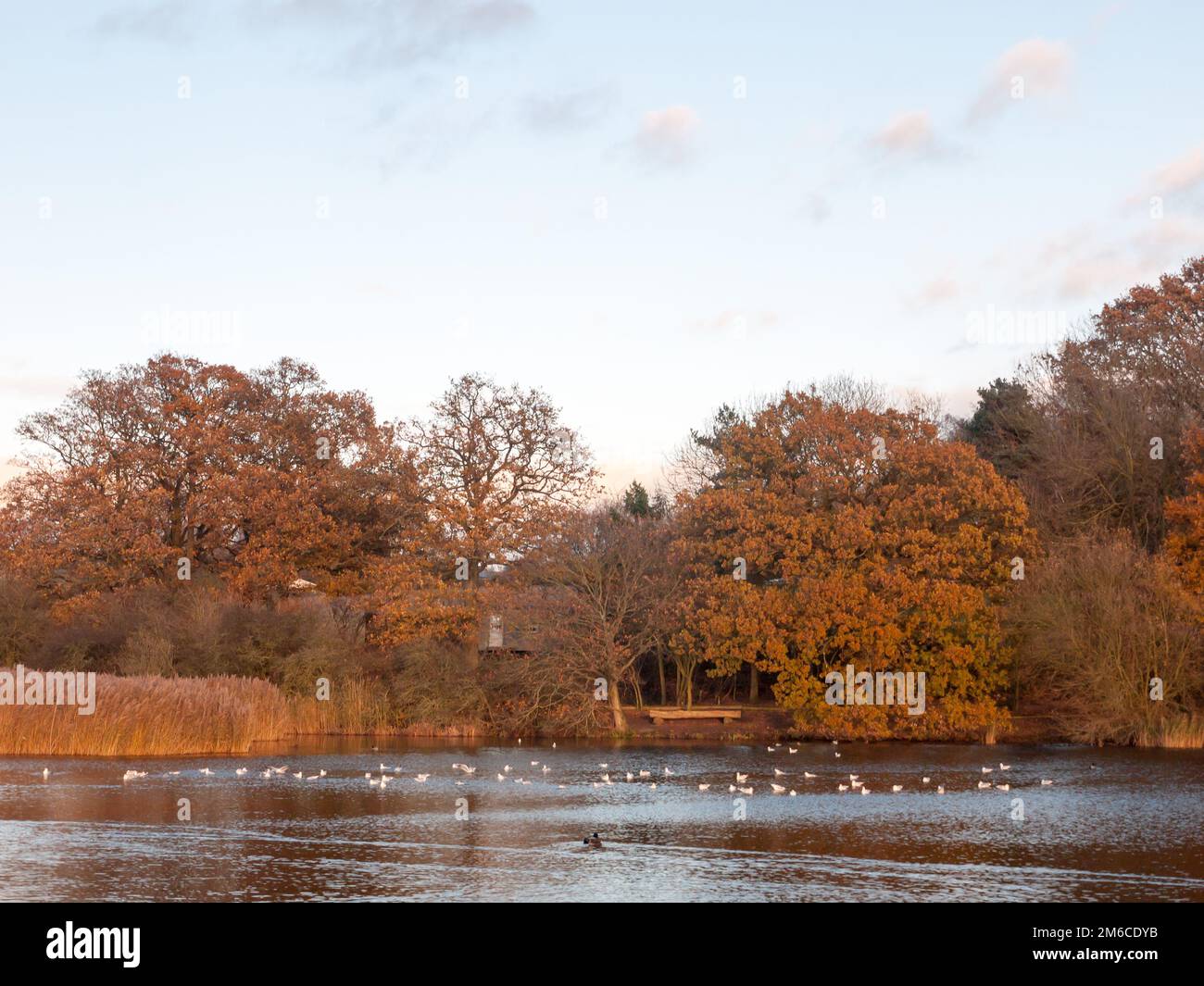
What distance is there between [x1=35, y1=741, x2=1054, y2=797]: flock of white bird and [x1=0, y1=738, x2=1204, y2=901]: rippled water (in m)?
0.25

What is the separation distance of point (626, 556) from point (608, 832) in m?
25.4

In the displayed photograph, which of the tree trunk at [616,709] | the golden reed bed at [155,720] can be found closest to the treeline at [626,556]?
the tree trunk at [616,709]

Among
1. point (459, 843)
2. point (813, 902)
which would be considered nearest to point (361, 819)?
point (459, 843)

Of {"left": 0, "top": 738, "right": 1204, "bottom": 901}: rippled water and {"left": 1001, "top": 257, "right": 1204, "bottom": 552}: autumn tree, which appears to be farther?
{"left": 1001, "top": 257, "right": 1204, "bottom": 552}: autumn tree

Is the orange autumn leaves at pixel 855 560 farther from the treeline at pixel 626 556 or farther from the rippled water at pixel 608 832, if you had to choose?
the rippled water at pixel 608 832

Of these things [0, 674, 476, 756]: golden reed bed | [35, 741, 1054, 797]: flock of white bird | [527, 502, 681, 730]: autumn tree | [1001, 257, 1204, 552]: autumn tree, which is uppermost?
[1001, 257, 1204, 552]: autumn tree

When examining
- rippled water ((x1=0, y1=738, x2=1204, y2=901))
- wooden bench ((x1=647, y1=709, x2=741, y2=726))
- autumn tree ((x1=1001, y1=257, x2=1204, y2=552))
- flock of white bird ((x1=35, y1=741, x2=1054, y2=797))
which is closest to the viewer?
rippled water ((x1=0, y1=738, x2=1204, y2=901))

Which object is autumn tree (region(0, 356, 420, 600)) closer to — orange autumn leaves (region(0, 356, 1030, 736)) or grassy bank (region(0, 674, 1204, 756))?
orange autumn leaves (region(0, 356, 1030, 736))

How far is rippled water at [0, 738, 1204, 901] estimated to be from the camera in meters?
19.0

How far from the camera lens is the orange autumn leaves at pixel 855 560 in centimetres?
4506

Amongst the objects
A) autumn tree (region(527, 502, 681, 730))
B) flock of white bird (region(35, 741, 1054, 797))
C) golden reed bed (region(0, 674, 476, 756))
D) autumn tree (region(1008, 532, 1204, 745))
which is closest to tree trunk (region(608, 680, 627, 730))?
autumn tree (region(527, 502, 681, 730))

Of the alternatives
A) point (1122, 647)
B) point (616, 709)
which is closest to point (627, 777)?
point (616, 709)

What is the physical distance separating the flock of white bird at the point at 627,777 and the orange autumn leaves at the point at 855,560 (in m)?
8.34

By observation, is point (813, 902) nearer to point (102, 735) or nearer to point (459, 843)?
point (459, 843)
